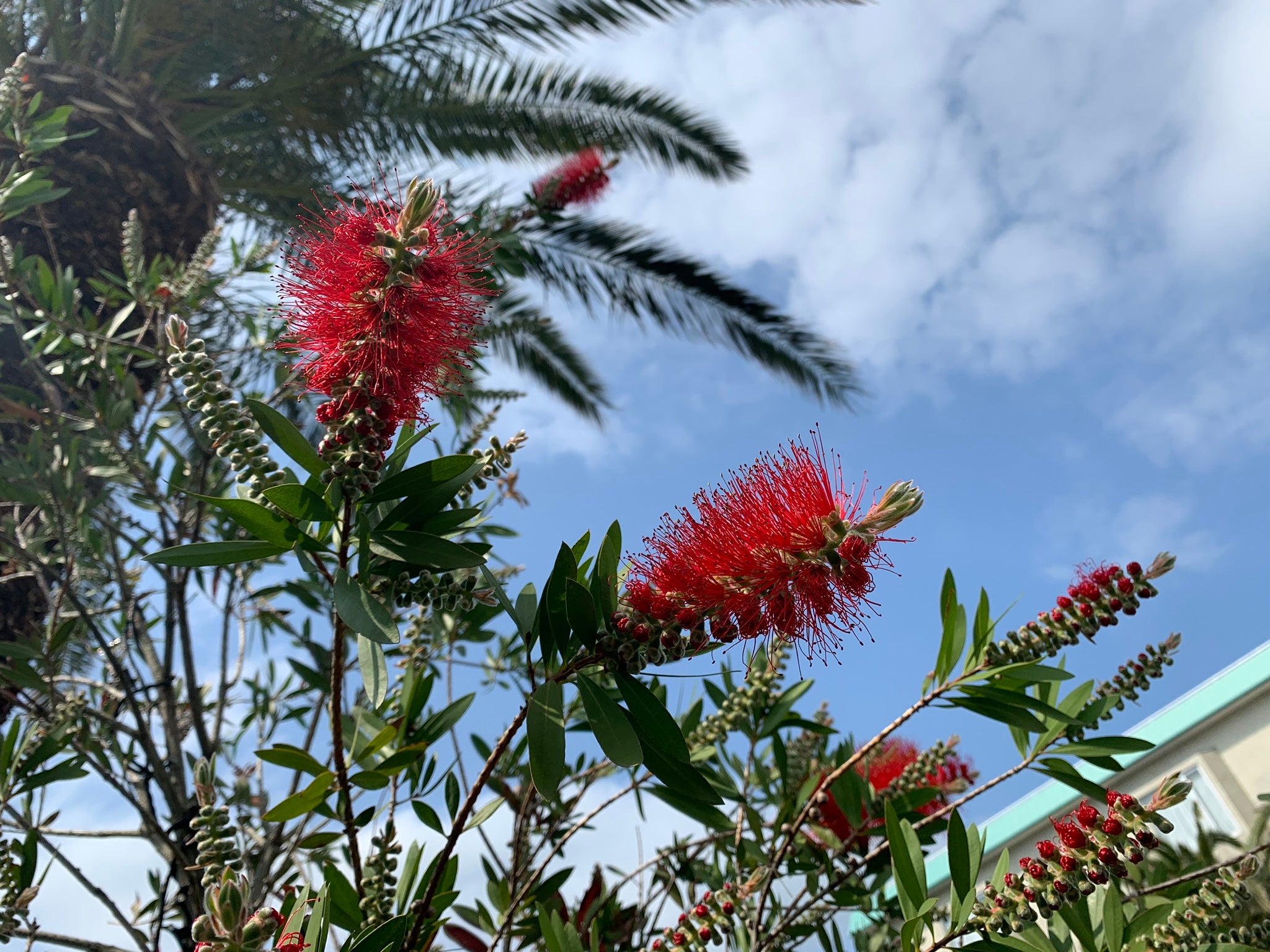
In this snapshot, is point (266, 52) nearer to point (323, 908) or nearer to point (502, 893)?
point (502, 893)

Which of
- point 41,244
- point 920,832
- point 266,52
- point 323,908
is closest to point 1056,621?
point 920,832

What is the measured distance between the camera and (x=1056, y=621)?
1.38m

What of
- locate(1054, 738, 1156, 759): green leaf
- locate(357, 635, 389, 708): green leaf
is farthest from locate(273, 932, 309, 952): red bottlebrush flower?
locate(1054, 738, 1156, 759): green leaf

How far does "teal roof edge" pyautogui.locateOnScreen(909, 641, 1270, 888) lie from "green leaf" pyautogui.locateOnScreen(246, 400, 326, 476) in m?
4.86

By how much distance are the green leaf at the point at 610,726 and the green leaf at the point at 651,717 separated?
0.06ft

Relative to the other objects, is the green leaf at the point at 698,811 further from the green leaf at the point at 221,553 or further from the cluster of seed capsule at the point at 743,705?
the green leaf at the point at 221,553

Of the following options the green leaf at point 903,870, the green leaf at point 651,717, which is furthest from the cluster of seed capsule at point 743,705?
the green leaf at point 651,717

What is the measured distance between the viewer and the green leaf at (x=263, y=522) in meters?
0.89

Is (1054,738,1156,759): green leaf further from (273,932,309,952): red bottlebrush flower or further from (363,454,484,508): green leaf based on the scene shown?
(273,932,309,952): red bottlebrush flower

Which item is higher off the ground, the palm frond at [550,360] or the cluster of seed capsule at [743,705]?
the palm frond at [550,360]

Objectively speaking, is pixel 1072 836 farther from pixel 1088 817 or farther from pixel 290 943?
pixel 290 943

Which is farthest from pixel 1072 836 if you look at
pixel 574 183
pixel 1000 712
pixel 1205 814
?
pixel 1205 814

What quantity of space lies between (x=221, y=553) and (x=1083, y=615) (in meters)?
1.32

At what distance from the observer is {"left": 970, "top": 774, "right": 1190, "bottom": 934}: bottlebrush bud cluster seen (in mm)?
980
